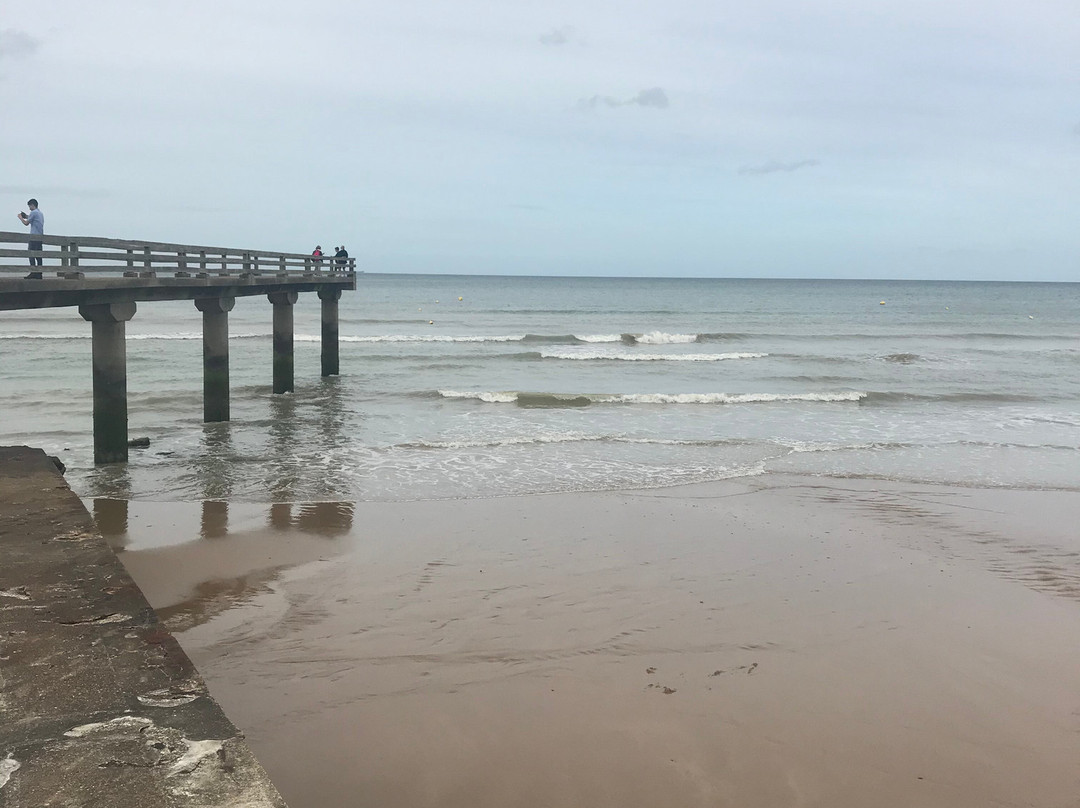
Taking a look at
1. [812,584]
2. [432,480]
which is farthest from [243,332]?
[812,584]

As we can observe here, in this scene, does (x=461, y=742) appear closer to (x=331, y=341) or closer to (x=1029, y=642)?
(x=1029, y=642)

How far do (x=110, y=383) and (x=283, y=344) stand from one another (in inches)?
341

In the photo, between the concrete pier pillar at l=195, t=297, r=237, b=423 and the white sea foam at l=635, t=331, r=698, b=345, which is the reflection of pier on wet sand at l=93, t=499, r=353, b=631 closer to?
the concrete pier pillar at l=195, t=297, r=237, b=423

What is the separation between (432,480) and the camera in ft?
43.2

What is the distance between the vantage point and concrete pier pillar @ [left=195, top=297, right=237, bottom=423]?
59.6 ft

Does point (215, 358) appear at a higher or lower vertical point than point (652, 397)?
higher

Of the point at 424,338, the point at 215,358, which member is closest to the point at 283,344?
the point at 215,358

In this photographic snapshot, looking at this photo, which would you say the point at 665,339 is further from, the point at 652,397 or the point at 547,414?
the point at 547,414

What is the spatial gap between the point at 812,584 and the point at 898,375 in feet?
77.4

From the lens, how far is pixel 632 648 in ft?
23.0

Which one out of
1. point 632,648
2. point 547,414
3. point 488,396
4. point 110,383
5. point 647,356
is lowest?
point 632,648

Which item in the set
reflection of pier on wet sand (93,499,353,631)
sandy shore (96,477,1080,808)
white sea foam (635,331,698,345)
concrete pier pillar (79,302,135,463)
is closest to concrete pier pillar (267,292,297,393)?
concrete pier pillar (79,302,135,463)

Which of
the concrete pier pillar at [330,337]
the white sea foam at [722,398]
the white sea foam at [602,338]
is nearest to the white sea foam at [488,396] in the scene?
the white sea foam at [722,398]

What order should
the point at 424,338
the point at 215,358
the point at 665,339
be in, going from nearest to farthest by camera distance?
the point at 215,358, the point at 424,338, the point at 665,339
